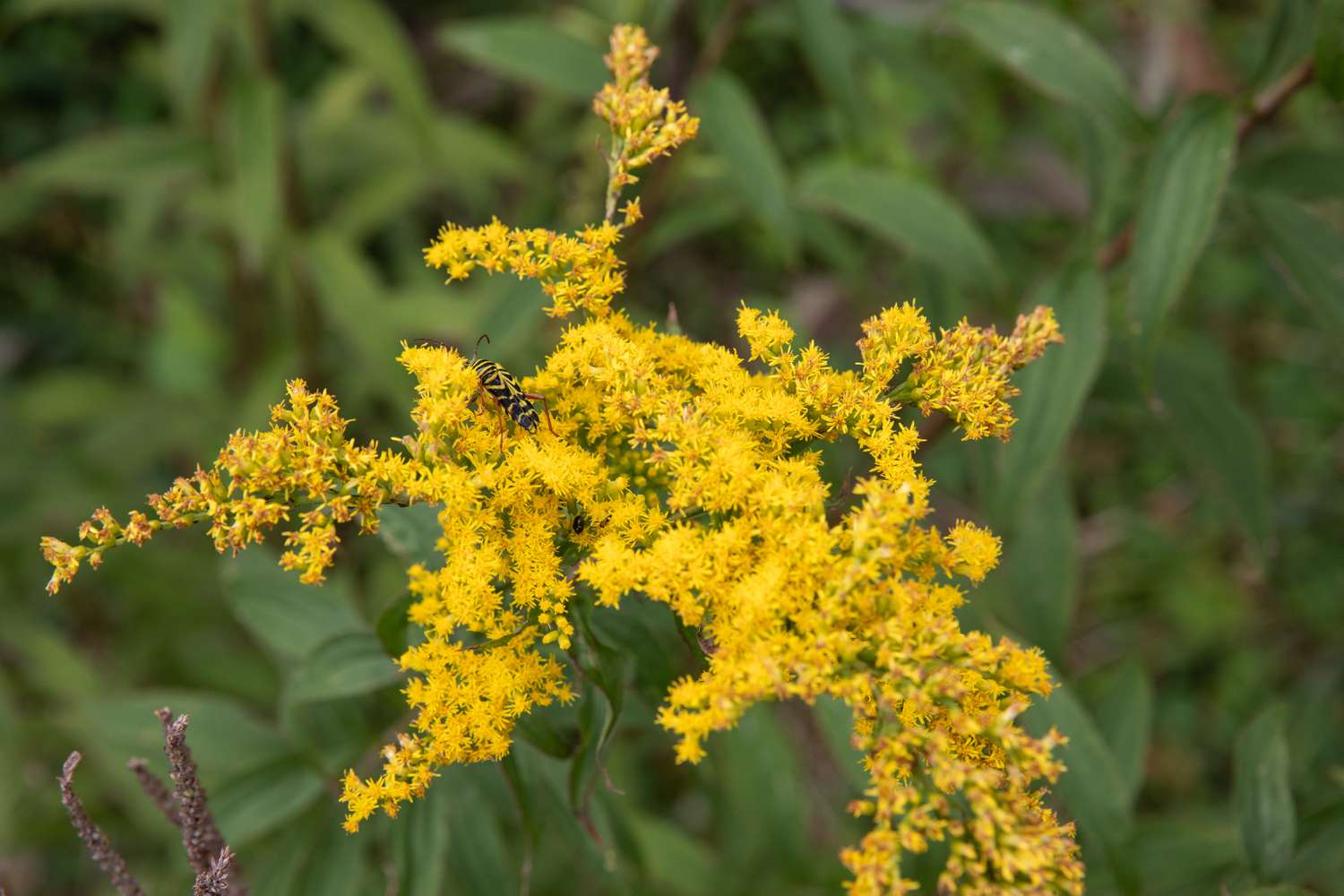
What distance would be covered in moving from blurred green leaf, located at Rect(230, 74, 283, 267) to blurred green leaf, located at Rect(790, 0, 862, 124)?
6.65 ft

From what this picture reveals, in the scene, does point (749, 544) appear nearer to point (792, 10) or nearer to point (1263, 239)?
point (1263, 239)

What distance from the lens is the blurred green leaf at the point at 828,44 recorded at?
3.49 metres

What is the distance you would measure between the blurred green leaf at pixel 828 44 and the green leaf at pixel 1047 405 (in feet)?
4.09

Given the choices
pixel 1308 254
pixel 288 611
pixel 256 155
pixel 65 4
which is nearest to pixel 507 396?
A: pixel 288 611

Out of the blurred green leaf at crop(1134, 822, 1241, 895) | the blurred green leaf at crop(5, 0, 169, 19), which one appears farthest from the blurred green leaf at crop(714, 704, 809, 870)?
the blurred green leaf at crop(5, 0, 169, 19)

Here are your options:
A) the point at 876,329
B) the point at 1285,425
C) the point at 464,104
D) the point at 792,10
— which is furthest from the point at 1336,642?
the point at 464,104

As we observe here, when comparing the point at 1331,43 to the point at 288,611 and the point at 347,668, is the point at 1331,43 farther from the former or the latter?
the point at 288,611

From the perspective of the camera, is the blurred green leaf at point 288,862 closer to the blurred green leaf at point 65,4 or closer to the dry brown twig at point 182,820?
the dry brown twig at point 182,820

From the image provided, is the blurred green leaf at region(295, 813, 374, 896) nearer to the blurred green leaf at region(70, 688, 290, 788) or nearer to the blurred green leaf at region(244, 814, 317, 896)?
the blurred green leaf at region(244, 814, 317, 896)

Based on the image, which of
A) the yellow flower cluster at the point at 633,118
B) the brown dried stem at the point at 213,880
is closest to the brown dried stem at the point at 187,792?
the brown dried stem at the point at 213,880

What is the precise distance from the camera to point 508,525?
181 cm

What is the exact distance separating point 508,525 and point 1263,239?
242 centimetres

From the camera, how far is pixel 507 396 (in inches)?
72.6

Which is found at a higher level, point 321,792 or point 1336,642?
point 1336,642
